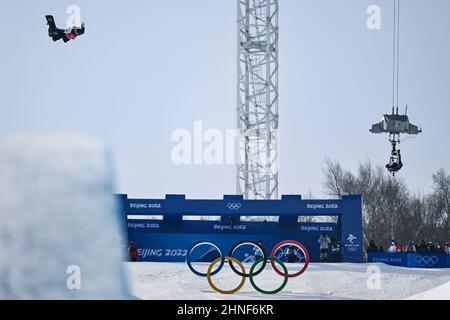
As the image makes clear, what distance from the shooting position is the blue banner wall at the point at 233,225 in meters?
36.9

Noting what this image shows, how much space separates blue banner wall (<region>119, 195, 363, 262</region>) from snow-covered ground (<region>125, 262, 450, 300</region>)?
9.82 meters

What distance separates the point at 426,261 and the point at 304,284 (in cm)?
1308

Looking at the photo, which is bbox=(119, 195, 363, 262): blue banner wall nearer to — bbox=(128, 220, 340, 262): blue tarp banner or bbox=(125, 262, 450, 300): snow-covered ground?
bbox=(128, 220, 340, 262): blue tarp banner

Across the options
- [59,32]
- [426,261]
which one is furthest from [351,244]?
[59,32]

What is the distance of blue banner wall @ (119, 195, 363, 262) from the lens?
36938mm

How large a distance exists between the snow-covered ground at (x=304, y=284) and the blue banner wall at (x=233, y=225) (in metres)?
9.82

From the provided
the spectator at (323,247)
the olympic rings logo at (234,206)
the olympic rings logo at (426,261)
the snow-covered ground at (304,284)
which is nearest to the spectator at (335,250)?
the spectator at (323,247)

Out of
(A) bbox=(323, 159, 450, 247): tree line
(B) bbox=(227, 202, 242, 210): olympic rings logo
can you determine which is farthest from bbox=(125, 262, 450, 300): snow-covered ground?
(A) bbox=(323, 159, 450, 247): tree line

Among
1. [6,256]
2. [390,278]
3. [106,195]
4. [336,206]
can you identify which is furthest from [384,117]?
[6,256]

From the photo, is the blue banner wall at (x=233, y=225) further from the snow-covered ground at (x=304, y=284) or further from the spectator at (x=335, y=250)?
the snow-covered ground at (x=304, y=284)

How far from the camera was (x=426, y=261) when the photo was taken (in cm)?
3353
